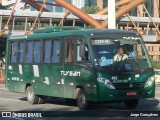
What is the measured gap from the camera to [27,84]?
21422 millimetres

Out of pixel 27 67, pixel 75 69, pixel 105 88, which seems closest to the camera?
pixel 105 88

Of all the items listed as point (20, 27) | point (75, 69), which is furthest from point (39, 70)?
point (20, 27)

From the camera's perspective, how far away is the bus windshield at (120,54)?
16.9 m

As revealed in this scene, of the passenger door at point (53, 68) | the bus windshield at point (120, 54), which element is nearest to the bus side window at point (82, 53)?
the bus windshield at point (120, 54)

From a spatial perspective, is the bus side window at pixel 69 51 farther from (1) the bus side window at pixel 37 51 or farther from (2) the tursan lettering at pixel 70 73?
(1) the bus side window at pixel 37 51

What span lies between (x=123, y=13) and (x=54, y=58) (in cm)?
6776

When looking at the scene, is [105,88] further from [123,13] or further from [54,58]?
[123,13]

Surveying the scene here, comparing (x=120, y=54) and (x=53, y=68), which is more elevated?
(x=120, y=54)

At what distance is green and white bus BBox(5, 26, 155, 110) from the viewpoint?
16.8 meters

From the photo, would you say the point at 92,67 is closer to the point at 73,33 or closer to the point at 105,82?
the point at 105,82

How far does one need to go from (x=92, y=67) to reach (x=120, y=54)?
1.09 meters

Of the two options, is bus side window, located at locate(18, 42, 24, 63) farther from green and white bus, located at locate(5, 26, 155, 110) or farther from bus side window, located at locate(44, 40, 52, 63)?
bus side window, located at locate(44, 40, 52, 63)

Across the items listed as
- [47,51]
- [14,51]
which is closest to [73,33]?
[47,51]

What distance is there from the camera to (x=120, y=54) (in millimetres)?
17141
